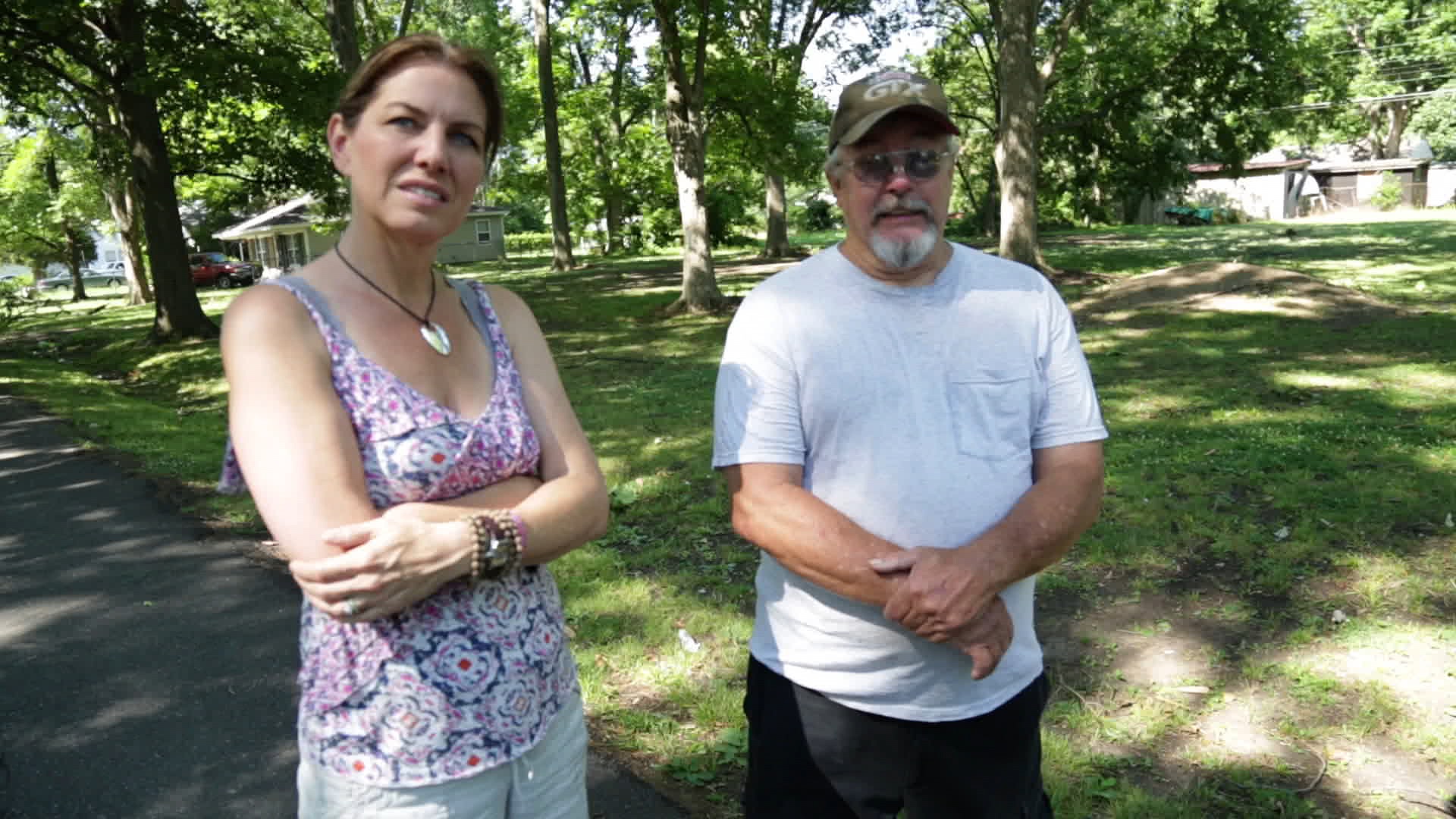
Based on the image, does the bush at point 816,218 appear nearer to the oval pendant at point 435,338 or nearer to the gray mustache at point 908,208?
the gray mustache at point 908,208

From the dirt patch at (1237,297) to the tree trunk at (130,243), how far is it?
2929 cm

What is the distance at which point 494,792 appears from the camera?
6.44 feet

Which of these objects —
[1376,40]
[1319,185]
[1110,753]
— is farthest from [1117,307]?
[1376,40]

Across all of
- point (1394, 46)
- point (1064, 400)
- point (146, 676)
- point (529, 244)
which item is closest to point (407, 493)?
point (1064, 400)

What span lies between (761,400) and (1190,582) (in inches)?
141

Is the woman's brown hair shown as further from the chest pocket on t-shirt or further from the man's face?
the chest pocket on t-shirt

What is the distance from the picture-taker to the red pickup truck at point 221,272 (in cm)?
4306

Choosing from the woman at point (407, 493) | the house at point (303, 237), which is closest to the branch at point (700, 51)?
the woman at point (407, 493)

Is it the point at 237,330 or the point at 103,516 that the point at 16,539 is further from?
the point at 237,330

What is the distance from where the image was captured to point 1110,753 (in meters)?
3.66

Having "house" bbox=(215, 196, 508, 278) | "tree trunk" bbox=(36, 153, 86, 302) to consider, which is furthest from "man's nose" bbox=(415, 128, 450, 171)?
"house" bbox=(215, 196, 508, 278)

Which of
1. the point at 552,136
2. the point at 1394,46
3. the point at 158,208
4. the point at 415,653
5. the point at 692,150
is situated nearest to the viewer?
the point at 415,653

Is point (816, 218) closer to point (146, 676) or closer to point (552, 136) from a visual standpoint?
point (552, 136)

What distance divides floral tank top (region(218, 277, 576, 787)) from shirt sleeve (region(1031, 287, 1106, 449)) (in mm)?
1246
